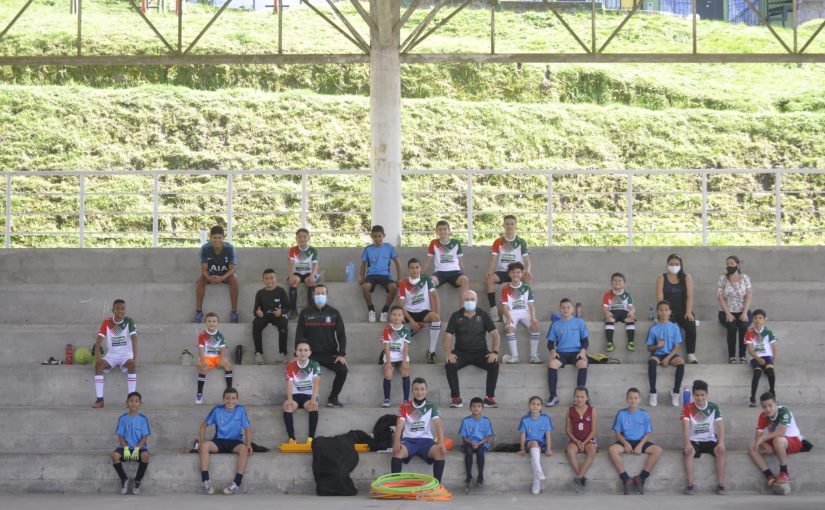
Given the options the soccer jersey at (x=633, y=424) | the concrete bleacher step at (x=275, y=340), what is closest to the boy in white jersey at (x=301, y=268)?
the concrete bleacher step at (x=275, y=340)

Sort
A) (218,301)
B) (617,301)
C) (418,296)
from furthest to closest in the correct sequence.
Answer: (218,301) → (617,301) → (418,296)

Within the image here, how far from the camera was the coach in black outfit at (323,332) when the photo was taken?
14.8 m

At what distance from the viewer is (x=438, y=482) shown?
12.9m

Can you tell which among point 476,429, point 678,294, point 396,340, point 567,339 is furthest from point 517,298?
point 476,429

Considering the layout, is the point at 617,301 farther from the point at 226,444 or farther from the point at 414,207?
the point at 414,207

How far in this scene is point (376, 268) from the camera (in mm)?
16391

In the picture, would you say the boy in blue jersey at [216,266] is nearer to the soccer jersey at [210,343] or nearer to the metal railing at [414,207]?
the soccer jersey at [210,343]

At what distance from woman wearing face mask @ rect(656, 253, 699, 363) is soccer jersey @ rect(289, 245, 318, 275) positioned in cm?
510

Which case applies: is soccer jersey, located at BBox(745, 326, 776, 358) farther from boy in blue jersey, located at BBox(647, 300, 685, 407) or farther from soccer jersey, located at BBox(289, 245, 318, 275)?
soccer jersey, located at BBox(289, 245, 318, 275)

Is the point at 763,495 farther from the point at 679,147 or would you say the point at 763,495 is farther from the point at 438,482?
the point at 679,147

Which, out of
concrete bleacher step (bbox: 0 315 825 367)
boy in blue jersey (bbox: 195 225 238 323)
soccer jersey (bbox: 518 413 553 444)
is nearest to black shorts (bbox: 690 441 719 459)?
soccer jersey (bbox: 518 413 553 444)

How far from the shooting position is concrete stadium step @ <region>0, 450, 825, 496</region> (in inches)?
528

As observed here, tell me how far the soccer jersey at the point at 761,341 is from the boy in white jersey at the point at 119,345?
8312 millimetres

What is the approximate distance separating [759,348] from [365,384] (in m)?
5.34
